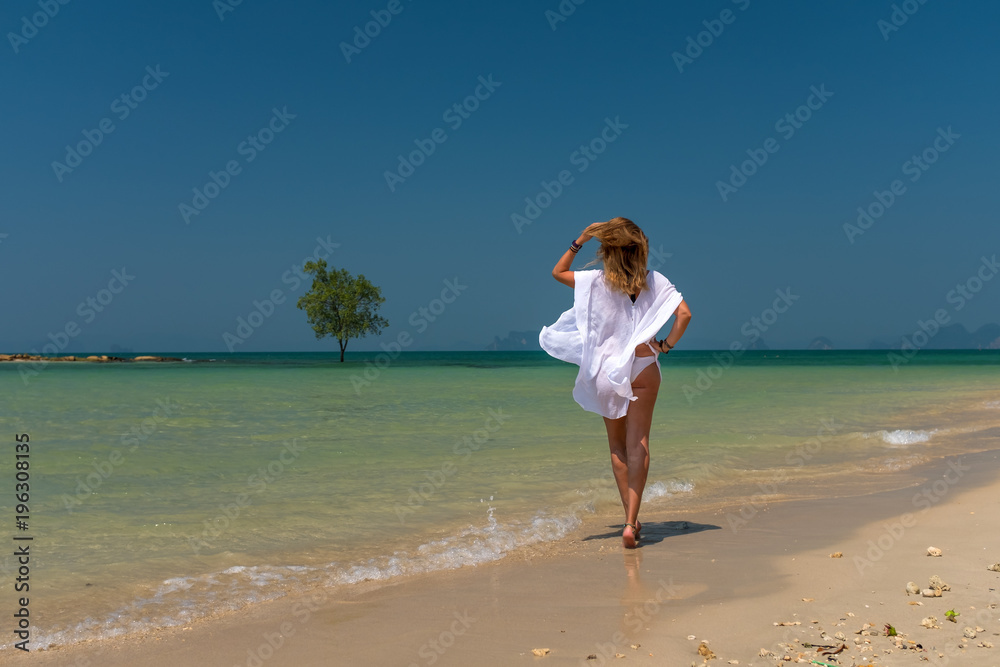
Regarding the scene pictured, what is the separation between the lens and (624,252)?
4.54 m

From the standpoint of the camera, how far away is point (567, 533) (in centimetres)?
503

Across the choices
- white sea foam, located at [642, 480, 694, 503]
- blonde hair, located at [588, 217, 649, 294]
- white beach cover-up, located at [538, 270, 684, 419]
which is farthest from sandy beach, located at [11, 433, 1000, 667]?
blonde hair, located at [588, 217, 649, 294]

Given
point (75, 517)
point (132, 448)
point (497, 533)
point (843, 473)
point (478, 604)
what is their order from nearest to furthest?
point (478, 604) < point (497, 533) < point (75, 517) < point (843, 473) < point (132, 448)

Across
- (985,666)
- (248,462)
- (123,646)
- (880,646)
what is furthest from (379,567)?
Result: (248,462)

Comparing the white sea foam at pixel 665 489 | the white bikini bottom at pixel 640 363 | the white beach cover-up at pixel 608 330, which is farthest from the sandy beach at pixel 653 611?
the white sea foam at pixel 665 489

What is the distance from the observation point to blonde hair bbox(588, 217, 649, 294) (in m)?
4.47

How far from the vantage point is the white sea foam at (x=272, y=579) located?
3.27 metres

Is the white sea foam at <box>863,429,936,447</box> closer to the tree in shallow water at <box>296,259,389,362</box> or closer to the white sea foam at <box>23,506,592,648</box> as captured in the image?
the white sea foam at <box>23,506,592,648</box>

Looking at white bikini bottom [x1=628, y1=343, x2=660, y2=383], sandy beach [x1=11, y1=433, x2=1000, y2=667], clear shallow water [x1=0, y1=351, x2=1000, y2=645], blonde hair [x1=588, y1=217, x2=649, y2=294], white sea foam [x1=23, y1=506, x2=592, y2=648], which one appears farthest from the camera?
white bikini bottom [x1=628, y1=343, x2=660, y2=383]

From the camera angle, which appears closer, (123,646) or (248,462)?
(123,646)

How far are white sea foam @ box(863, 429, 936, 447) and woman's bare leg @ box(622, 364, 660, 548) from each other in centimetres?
657

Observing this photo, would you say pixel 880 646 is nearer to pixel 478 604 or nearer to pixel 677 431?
pixel 478 604

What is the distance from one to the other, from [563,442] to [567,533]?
4402 millimetres

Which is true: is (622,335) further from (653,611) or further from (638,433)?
(653,611)
